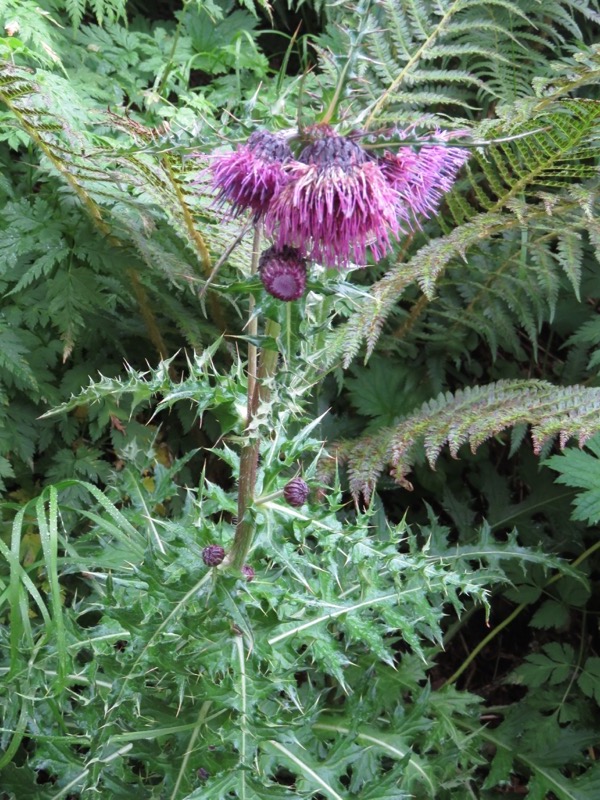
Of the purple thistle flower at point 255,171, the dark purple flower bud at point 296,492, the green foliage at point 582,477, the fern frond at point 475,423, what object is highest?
the purple thistle flower at point 255,171

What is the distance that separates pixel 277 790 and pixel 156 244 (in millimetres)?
1531

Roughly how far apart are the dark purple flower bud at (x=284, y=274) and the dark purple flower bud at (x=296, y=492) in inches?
16.2

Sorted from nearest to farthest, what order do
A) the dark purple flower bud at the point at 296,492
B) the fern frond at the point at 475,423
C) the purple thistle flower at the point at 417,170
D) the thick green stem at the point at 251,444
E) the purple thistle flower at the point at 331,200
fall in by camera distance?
the purple thistle flower at the point at 331,200, the purple thistle flower at the point at 417,170, the thick green stem at the point at 251,444, the dark purple flower bud at the point at 296,492, the fern frond at the point at 475,423

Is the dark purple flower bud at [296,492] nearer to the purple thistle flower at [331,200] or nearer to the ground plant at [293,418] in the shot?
the ground plant at [293,418]

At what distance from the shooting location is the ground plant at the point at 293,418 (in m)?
1.42

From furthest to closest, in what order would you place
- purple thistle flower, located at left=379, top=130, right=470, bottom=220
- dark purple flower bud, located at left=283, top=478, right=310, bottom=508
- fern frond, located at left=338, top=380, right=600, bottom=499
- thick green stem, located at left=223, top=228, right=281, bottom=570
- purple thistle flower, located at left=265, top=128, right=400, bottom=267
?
fern frond, located at left=338, top=380, right=600, bottom=499 < dark purple flower bud, located at left=283, top=478, right=310, bottom=508 < thick green stem, located at left=223, top=228, right=281, bottom=570 < purple thistle flower, located at left=379, top=130, right=470, bottom=220 < purple thistle flower, located at left=265, top=128, right=400, bottom=267

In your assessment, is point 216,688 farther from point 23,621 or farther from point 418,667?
point 418,667

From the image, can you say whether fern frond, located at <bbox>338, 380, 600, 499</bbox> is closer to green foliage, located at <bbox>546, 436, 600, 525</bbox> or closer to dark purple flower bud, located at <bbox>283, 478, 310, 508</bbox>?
green foliage, located at <bbox>546, 436, 600, 525</bbox>

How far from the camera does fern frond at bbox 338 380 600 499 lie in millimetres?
2064

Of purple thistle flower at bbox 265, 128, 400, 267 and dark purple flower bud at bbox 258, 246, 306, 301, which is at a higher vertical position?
purple thistle flower at bbox 265, 128, 400, 267

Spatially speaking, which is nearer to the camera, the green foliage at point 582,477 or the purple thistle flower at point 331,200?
the purple thistle flower at point 331,200

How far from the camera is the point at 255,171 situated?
3.91 feet

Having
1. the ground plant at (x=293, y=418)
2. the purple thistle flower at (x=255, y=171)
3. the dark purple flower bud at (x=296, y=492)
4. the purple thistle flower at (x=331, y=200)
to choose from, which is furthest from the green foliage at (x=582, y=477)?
the purple thistle flower at (x=255, y=171)

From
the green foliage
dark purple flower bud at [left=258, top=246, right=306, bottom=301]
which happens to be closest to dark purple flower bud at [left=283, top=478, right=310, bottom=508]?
dark purple flower bud at [left=258, top=246, right=306, bottom=301]
